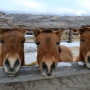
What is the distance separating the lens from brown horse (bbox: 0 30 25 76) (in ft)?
6.07

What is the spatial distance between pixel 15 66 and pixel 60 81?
993 mm

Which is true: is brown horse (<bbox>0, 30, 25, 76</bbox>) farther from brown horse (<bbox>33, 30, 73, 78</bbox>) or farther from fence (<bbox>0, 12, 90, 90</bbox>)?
brown horse (<bbox>33, 30, 73, 78</bbox>)

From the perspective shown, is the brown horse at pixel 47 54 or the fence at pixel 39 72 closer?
the fence at pixel 39 72

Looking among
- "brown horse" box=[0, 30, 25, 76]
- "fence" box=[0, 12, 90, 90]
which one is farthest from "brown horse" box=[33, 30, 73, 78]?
"brown horse" box=[0, 30, 25, 76]

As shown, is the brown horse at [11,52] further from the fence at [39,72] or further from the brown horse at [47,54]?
the brown horse at [47,54]

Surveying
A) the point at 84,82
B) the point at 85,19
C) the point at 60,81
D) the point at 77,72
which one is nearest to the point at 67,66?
the point at 77,72

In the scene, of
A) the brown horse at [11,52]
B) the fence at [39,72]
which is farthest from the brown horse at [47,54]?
the brown horse at [11,52]

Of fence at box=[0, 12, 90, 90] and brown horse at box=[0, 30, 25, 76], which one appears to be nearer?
fence at box=[0, 12, 90, 90]

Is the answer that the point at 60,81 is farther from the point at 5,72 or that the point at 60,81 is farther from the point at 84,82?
the point at 5,72

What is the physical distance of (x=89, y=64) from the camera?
7.10 ft

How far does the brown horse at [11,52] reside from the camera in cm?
185

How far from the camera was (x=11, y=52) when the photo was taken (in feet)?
6.74

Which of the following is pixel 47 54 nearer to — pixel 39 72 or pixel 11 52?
pixel 39 72

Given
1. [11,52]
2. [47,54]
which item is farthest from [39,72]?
[11,52]
